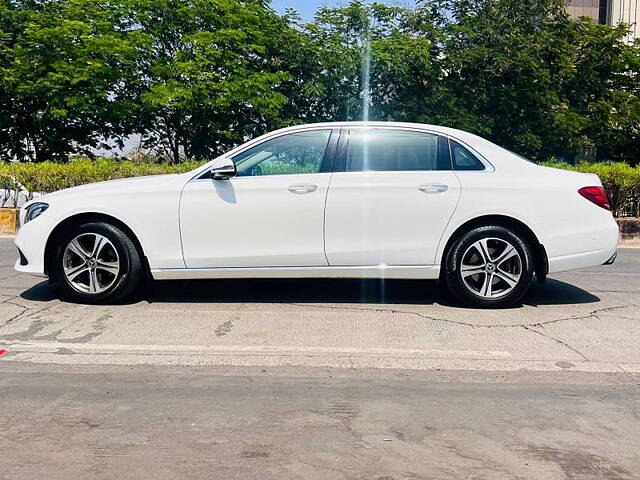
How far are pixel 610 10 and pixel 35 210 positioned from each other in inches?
1467

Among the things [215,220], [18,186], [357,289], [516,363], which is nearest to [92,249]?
[215,220]

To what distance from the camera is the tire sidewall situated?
5.93m

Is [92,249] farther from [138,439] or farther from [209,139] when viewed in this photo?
[209,139]

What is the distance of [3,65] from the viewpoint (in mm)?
18078

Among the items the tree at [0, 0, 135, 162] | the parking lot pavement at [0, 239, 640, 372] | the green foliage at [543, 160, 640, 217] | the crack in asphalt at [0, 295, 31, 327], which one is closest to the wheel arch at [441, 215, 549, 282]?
the parking lot pavement at [0, 239, 640, 372]

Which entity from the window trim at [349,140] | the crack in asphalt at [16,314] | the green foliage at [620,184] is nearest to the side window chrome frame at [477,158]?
the window trim at [349,140]

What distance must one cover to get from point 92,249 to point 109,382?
209cm

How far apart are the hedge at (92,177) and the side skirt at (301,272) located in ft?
22.8

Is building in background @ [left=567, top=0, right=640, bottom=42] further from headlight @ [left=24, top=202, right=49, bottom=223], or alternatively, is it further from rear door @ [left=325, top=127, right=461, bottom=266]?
headlight @ [left=24, top=202, right=49, bottom=223]

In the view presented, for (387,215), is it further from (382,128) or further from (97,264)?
(97,264)

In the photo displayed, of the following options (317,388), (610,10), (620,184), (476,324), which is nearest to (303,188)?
(476,324)

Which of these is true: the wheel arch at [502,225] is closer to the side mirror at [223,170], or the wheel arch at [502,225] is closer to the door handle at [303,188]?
Answer: the door handle at [303,188]

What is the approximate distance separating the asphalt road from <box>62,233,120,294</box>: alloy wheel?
278mm

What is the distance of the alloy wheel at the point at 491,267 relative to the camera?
5.92m
